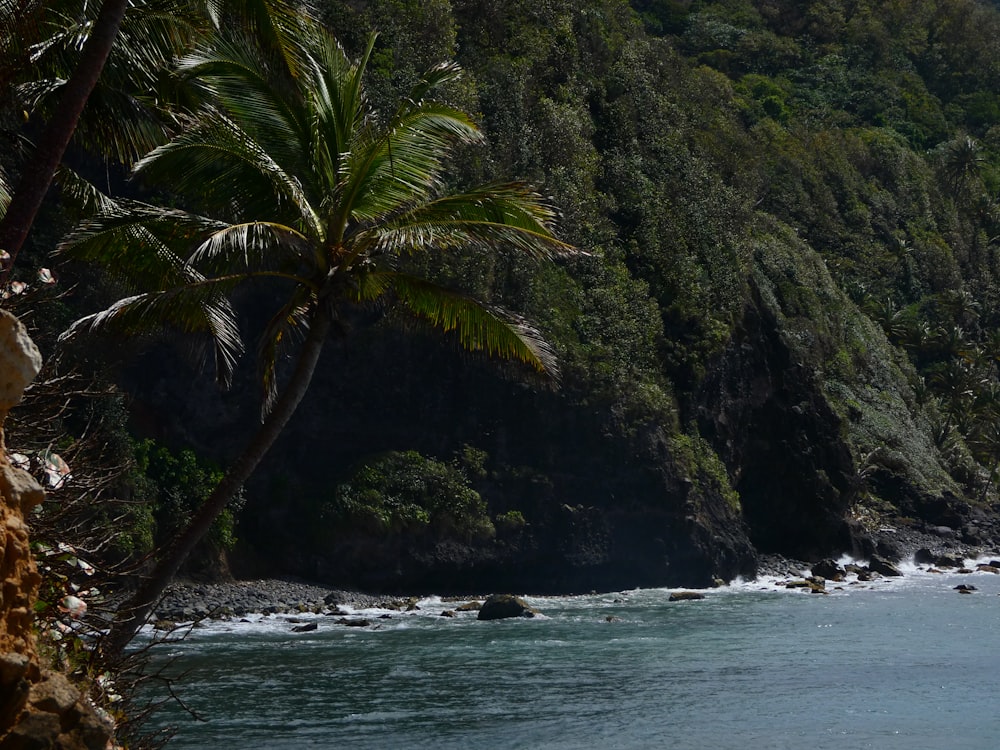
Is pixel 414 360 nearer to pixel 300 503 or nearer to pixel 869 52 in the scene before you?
pixel 300 503

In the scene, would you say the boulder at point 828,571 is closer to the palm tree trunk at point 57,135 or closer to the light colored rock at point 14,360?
the palm tree trunk at point 57,135

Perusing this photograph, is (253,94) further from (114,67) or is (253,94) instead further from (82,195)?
(82,195)

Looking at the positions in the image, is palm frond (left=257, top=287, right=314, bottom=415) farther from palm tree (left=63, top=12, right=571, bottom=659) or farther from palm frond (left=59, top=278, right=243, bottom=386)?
palm frond (left=59, top=278, right=243, bottom=386)

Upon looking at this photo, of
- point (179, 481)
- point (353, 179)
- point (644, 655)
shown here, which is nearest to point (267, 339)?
point (353, 179)

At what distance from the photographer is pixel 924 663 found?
26719 millimetres

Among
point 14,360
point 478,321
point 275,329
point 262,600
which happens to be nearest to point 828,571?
point 262,600

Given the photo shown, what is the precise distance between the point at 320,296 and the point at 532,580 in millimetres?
26512

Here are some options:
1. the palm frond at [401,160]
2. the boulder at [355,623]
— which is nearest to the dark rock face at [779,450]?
the boulder at [355,623]

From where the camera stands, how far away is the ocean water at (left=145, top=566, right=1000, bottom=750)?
1967 centimetres

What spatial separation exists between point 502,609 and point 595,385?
10.7 m

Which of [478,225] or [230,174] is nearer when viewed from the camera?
[478,225]

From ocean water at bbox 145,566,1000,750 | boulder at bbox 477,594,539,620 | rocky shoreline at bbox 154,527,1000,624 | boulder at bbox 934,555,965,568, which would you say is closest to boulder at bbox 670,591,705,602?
ocean water at bbox 145,566,1000,750

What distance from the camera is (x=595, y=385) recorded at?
40094mm

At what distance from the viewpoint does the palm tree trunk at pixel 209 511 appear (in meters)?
9.98
